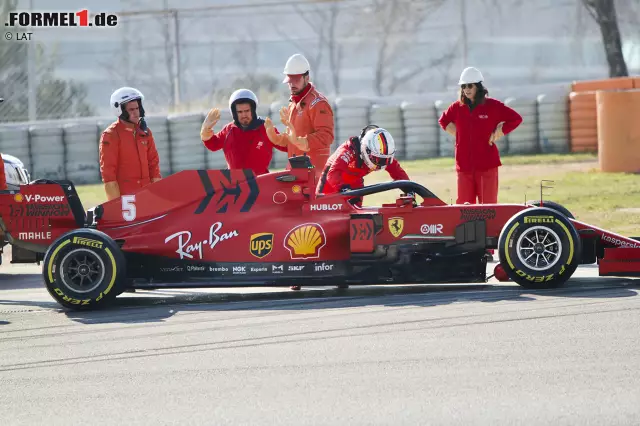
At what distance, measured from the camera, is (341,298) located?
928 centimetres

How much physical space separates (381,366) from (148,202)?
356 cm

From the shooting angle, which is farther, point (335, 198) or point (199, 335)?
point (335, 198)

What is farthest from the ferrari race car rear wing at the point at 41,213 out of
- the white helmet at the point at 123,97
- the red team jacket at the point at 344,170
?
the red team jacket at the point at 344,170

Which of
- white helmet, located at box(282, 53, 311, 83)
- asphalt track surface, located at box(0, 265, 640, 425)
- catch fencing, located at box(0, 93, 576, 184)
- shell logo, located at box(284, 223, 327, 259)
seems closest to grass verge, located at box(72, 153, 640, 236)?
catch fencing, located at box(0, 93, 576, 184)

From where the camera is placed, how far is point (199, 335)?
7.85 m

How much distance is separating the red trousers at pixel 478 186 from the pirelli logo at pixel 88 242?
3.77m

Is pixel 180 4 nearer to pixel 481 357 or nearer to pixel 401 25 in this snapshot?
pixel 401 25

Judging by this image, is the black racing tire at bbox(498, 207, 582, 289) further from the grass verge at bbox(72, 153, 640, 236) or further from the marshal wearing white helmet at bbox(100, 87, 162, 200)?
the grass verge at bbox(72, 153, 640, 236)

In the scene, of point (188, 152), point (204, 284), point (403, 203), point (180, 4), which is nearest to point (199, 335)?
point (204, 284)

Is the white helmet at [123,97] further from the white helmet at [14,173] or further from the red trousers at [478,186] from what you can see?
the red trousers at [478,186]

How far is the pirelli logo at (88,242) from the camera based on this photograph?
30.2 ft

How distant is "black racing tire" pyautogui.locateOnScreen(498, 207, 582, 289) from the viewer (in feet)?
29.7

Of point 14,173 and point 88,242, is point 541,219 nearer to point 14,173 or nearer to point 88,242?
point 88,242

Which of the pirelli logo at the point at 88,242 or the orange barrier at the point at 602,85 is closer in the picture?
the pirelli logo at the point at 88,242
